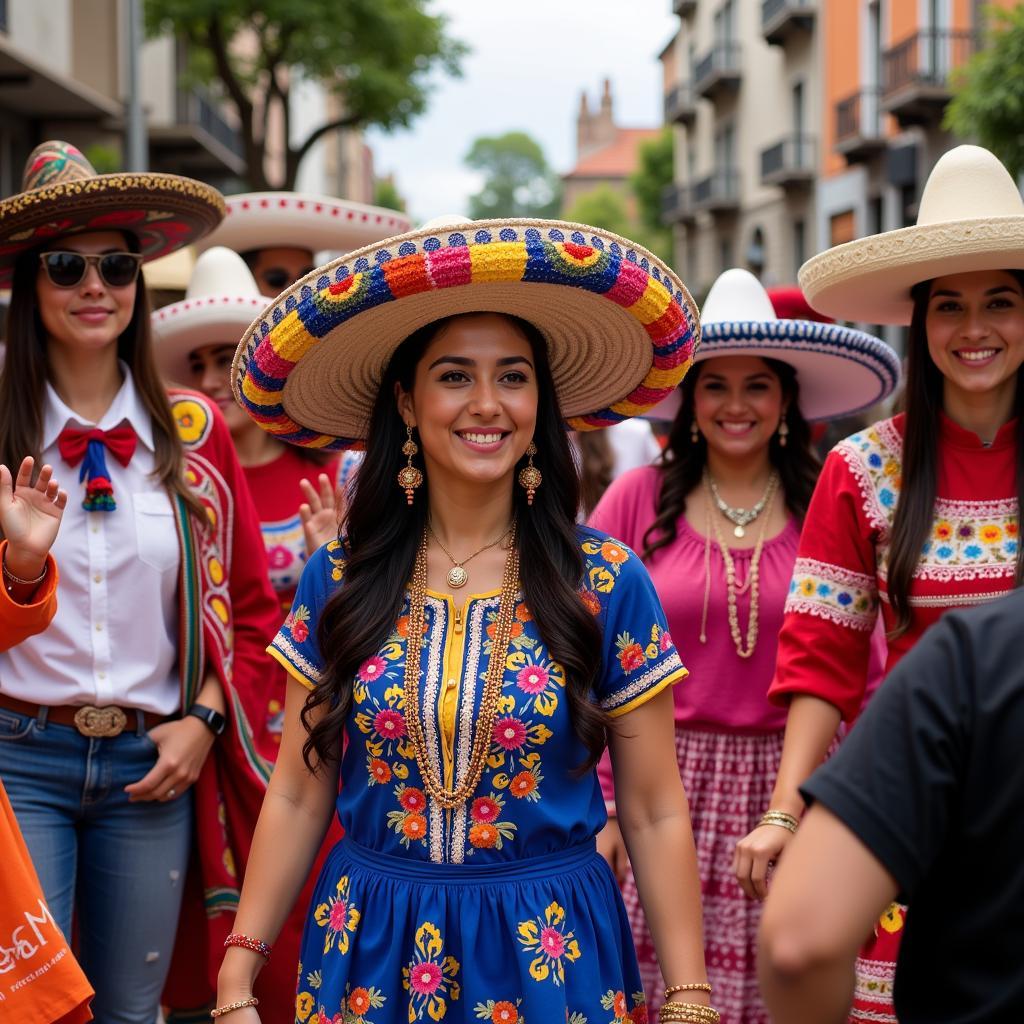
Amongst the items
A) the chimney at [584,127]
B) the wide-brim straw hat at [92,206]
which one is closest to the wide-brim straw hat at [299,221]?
the wide-brim straw hat at [92,206]

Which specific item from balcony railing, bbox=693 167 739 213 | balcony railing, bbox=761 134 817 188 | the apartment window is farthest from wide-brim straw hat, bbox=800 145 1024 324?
the apartment window

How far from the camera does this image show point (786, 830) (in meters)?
3.18

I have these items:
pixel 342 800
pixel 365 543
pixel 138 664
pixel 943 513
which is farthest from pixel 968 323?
pixel 138 664

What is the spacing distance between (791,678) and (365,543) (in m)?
1.05

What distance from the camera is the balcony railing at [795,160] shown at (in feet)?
107

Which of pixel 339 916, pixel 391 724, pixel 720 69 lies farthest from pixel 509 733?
pixel 720 69

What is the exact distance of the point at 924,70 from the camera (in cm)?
2581

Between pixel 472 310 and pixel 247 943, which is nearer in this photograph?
pixel 247 943

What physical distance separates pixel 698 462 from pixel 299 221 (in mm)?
2235

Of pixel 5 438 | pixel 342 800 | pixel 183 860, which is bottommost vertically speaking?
pixel 183 860

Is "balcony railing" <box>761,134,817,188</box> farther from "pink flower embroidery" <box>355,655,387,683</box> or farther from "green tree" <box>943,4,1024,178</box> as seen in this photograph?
"pink flower embroidery" <box>355,655,387,683</box>

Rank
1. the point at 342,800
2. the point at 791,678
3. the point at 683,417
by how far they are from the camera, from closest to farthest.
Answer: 1. the point at 342,800
2. the point at 791,678
3. the point at 683,417

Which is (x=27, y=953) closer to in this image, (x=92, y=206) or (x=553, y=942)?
(x=553, y=942)

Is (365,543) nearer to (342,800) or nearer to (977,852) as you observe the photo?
(342,800)
